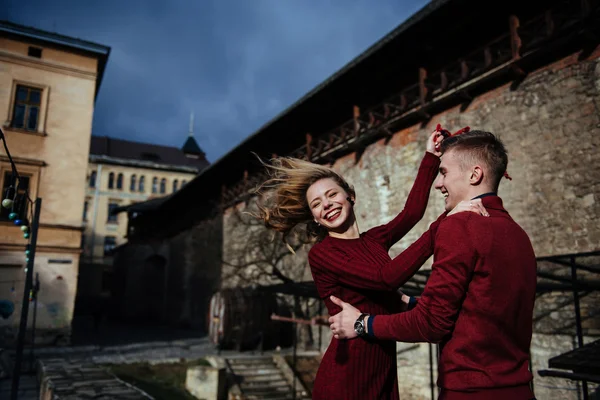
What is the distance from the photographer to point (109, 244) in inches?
1577

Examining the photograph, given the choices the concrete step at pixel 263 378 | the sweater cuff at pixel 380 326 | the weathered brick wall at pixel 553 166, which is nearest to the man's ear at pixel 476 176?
the sweater cuff at pixel 380 326

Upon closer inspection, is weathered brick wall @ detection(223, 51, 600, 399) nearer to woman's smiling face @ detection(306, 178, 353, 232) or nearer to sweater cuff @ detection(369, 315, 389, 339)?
woman's smiling face @ detection(306, 178, 353, 232)

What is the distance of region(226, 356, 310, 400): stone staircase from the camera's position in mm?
11125

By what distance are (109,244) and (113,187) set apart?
523cm

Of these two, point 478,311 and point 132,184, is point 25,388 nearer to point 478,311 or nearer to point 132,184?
point 478,311

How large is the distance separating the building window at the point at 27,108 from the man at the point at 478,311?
1654 centimetres

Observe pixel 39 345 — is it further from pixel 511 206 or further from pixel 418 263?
pixel 418 263

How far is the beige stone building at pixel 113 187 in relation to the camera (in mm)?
38969

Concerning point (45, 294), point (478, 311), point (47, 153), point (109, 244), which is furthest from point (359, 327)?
point (109, 244)

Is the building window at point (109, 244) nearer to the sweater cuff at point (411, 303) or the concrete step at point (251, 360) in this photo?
the concrete step at point (251, 360)

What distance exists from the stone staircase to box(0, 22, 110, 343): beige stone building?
6212 mm

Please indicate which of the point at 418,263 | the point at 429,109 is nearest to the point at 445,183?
the point at 418,263

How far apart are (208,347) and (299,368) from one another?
4368 millimetres

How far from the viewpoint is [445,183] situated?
69.4 inches
